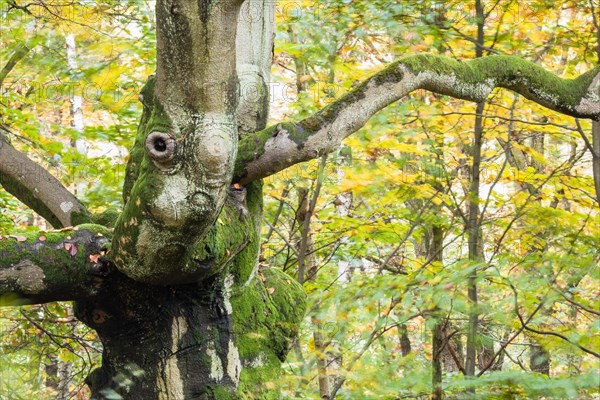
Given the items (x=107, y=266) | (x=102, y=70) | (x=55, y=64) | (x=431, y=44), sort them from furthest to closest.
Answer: (x=55, y=64), (x=102, y=70), (x=431, y=44), (x=107, y=266)

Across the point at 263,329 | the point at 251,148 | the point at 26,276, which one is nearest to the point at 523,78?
the point at 251,148

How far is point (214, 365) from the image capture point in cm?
367

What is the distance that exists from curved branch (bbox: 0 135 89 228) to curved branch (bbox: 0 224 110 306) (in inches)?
31.4

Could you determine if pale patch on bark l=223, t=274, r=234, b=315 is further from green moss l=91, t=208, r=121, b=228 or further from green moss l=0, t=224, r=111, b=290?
green moss l=91, t=208, r=121, b=228

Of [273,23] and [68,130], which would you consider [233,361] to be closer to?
[273,23]

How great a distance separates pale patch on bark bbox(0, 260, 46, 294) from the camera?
3234 mm

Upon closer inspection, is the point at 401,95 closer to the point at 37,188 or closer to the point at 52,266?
the point at 52,266

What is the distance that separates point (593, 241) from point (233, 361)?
2476 mm

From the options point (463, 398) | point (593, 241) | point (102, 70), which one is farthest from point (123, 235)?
point (102, 70)

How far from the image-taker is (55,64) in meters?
8.02

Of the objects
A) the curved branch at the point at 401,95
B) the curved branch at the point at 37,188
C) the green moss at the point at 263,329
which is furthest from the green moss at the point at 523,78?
the curved branch at the point at 37,188

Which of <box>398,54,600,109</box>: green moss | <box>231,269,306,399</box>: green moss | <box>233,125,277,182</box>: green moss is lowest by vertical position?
<box>231,269,306,399</box>: green moss

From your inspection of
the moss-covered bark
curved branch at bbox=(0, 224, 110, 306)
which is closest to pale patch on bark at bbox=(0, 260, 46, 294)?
curved branch at bbox=(0, 224, 110, 306)

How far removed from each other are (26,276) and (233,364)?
4.08 feet
